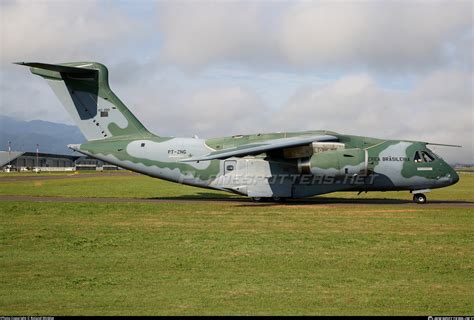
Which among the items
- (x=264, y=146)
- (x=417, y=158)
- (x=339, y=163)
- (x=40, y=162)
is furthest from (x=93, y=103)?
(x=40, y=162)

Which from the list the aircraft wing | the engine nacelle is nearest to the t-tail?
the aircraft wing

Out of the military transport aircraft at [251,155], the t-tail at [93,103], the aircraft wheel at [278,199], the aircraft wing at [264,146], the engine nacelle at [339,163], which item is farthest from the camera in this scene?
the t-tail at [93,103]

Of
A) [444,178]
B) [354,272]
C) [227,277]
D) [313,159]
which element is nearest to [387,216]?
[313,159]

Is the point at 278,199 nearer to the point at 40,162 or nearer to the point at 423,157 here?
the point at 423,157

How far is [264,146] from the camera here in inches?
890

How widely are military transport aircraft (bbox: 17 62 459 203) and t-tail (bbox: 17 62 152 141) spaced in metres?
0.05

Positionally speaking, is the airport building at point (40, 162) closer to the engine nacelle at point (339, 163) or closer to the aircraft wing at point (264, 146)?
the aircraft wing at point (264, 146)

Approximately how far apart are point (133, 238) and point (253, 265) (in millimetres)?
4184

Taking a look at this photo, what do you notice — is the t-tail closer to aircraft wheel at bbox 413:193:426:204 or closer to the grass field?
the grass field

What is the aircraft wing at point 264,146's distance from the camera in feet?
72.2

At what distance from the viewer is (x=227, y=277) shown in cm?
932

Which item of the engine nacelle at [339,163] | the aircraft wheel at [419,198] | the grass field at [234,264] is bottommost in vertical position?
the grass field at [234,264]

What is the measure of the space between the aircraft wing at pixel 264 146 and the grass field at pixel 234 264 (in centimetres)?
436

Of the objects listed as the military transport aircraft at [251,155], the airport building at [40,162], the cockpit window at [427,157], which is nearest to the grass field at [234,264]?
the military transport aircraft at [251,155]
